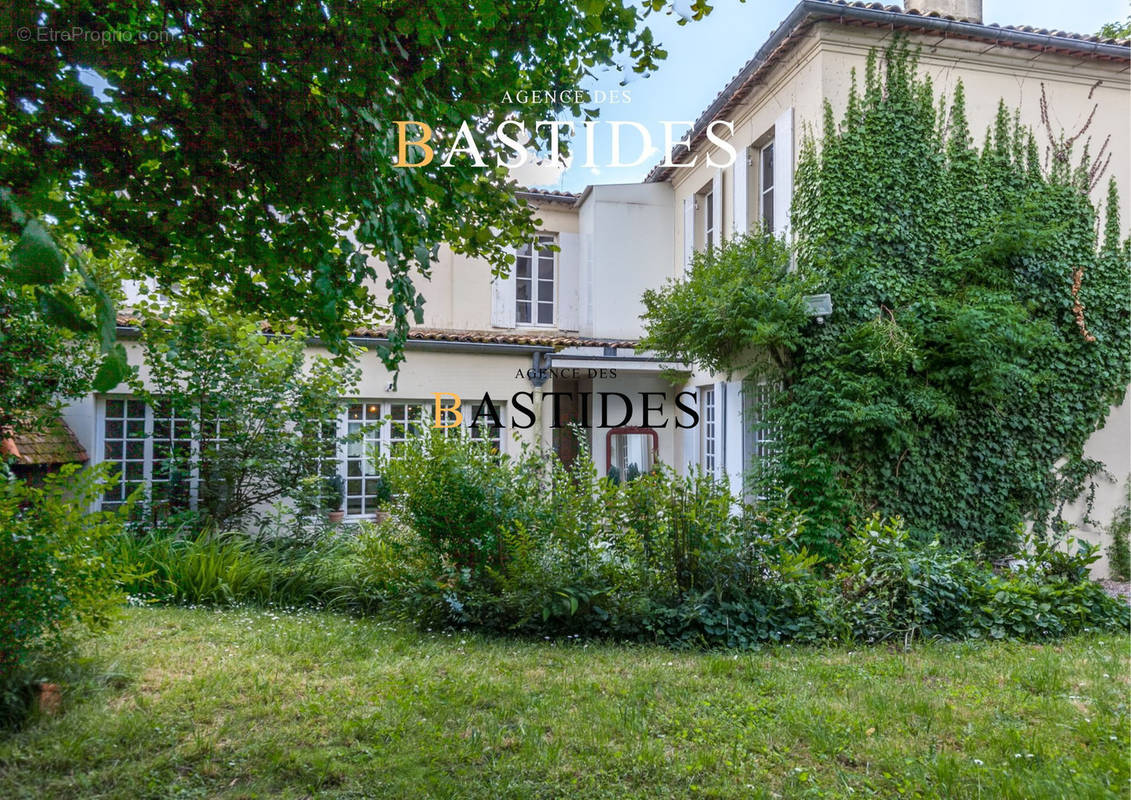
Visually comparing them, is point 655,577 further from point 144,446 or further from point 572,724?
point 144,446

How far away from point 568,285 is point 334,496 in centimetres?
560

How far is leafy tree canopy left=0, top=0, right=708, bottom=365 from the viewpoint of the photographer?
8.64 feet

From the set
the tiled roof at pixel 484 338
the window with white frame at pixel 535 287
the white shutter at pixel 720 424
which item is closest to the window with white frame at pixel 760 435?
the white shutter at pixel 720 424

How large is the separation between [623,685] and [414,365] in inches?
272

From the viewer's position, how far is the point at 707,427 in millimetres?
10344

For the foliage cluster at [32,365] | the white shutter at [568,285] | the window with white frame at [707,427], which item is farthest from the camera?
the white shutter at [568,285]

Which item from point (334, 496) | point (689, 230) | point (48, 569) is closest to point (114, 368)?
point (48, 569)

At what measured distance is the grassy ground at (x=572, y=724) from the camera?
257 centimetres

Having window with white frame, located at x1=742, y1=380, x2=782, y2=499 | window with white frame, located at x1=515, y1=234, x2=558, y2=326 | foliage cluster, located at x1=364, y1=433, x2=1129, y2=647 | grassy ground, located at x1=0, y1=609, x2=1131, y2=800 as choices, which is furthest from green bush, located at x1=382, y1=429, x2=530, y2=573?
window with white frame, located at x1=515, y1=234, x2=558, y2=326

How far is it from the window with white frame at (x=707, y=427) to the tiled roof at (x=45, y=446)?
305 inches

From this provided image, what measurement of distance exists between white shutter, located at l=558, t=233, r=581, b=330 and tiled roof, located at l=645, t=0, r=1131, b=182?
4.40 m

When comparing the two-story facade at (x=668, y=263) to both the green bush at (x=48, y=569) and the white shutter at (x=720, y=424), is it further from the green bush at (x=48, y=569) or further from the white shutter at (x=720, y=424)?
the green bush at (x=48, y=569)

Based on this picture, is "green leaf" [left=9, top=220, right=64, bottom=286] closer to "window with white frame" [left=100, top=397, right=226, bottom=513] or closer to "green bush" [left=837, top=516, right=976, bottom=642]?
"green bush" [left=837, top=516, right=976, bottom=642]

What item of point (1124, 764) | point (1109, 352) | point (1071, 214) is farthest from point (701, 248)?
point (1124, 764)
